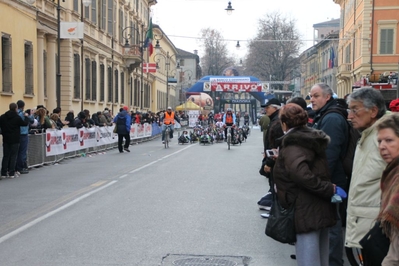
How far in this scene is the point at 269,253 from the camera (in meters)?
7.26

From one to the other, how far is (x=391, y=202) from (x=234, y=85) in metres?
55.8

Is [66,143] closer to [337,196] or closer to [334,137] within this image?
[334,137]

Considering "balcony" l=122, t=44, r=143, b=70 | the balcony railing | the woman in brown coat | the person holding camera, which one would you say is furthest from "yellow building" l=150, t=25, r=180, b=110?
the woman in brown coat

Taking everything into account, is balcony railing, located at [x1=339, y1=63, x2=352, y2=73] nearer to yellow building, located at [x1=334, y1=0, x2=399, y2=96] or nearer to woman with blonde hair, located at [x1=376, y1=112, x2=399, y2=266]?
yellow building, located at [x1=334, y1=0, x2=399, y2=96]

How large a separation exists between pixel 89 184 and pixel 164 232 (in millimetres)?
5745

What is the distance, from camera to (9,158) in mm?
15578

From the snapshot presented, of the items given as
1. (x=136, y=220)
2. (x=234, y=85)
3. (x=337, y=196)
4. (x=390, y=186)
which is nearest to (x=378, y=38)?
(x=234, y=85)

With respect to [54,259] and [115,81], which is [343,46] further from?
[54,259]

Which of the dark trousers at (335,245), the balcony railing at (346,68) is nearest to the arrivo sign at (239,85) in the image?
the balcony railing at (346,68)

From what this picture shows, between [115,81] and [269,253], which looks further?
[115,81]

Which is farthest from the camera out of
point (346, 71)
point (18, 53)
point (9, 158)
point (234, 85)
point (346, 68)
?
point (346, 68)

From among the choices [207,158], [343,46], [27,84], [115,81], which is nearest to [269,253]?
[207,158]

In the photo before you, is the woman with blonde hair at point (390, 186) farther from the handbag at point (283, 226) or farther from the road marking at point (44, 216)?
the road marking at point (44, 216)

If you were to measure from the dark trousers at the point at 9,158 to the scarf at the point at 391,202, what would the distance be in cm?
1320
